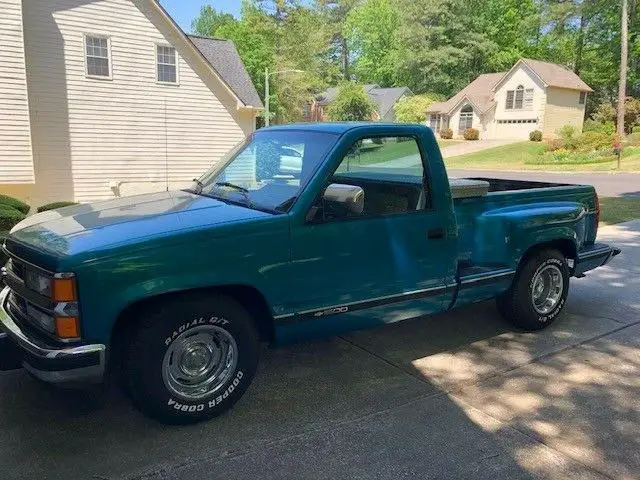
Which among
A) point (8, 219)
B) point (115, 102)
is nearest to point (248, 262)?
point (8, 219)

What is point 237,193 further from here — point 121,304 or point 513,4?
Result: point 513,4

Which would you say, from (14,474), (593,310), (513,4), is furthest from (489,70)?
(14,474)

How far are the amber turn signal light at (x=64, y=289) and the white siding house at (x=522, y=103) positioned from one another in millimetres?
50142

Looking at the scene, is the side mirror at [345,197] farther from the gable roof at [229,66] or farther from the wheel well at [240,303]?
the gable roof at [229,66]

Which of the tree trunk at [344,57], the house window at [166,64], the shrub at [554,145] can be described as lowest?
the shrub at [554,145]

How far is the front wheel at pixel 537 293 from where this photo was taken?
5008mm

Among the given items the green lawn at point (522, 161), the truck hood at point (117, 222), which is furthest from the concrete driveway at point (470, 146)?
the truck hood at point (117, 222)

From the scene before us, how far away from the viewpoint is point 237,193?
3986 millimetres

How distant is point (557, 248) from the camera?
208 inches

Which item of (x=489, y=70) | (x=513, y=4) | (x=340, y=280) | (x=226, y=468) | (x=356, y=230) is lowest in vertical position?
(x=226, y=468)

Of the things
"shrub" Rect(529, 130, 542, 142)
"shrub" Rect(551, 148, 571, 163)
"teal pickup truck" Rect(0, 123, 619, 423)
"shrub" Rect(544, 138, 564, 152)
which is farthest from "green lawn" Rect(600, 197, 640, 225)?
"shrub" Rect(529, 130, 542, 142)

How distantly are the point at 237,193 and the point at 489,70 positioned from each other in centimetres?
6396

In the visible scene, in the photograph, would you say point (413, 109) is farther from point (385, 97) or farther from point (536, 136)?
point (536, 136)

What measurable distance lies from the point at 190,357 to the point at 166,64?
16383 millimetres
